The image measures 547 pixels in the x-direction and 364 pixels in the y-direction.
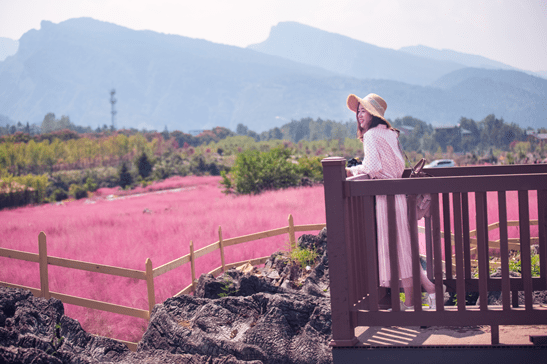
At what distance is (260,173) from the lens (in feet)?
70.9

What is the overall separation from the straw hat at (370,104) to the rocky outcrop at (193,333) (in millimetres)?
2082

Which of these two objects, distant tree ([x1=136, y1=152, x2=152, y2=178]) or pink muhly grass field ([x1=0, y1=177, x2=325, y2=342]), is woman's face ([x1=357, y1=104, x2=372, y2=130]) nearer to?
pink muhly grass field ([x1=0, y1=177, x2=325, y2=342])

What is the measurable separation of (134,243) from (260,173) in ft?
35.7

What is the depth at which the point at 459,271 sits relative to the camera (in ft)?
10.6

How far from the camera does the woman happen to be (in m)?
3.70

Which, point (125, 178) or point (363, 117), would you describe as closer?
point (363, 117)

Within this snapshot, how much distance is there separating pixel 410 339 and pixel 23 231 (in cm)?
1334

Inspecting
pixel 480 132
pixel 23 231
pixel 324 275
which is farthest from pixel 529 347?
pixel 480 132

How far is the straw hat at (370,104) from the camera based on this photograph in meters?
3.95

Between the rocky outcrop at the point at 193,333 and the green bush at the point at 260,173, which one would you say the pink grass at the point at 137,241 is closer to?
the rocky outcrop at the point at 193,333

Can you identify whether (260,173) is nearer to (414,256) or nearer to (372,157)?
(372,157)

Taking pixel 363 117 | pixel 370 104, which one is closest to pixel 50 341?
pixel 363 117

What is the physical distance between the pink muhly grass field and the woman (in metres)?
4.37

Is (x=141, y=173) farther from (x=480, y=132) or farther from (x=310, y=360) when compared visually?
(x=480, y=132)
